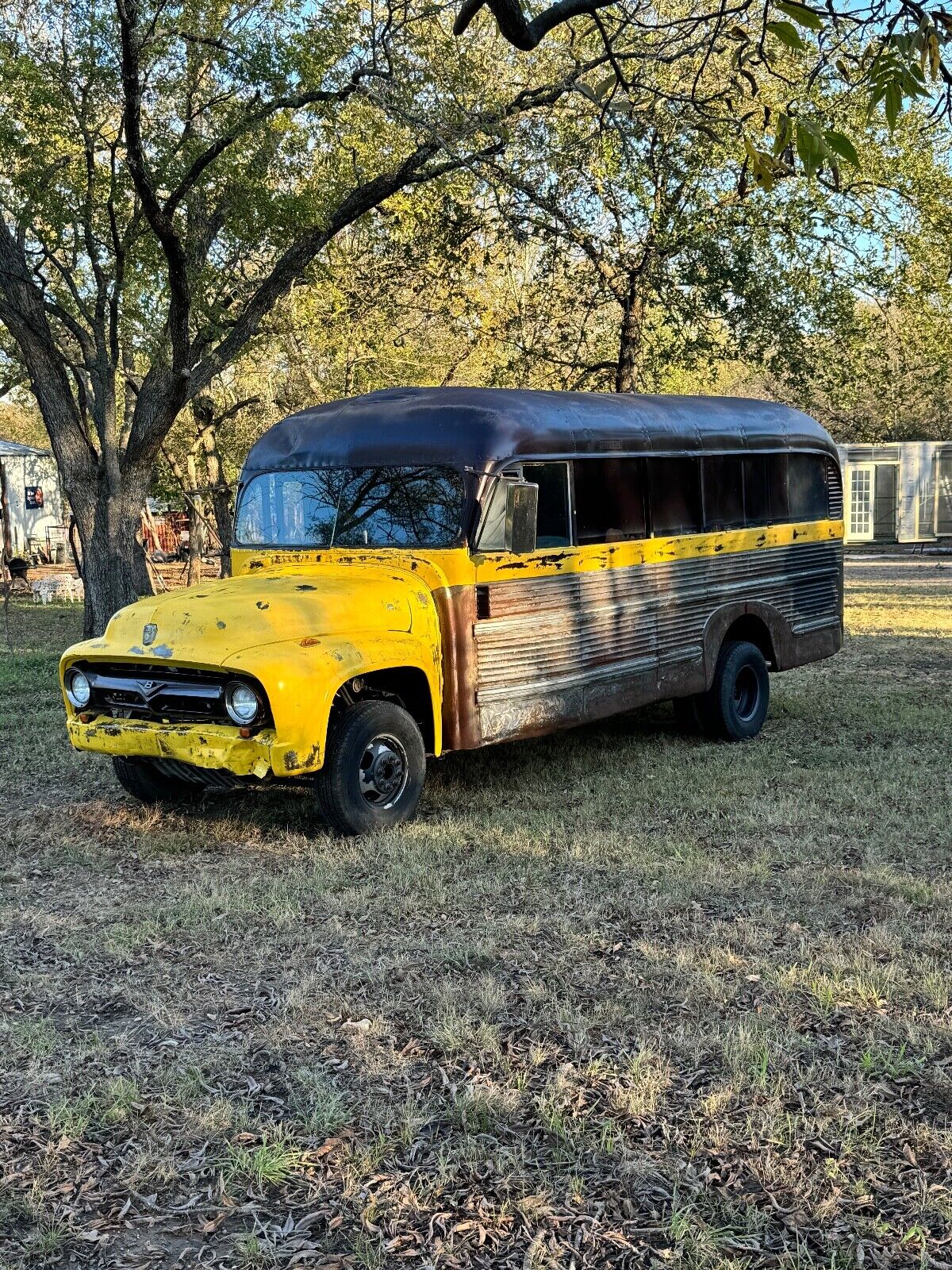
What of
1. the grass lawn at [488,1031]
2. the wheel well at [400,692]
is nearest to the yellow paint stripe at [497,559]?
the wheel well at [400,692]

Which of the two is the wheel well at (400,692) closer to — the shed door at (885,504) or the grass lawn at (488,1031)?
the grass lawn at (488,1031)

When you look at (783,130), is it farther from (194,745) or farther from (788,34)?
(194,745)

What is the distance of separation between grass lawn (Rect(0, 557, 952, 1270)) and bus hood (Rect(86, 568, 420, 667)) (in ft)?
3.62

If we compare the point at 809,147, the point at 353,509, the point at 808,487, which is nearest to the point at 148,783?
the point at 353,509

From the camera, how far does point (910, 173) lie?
1354 centimetres

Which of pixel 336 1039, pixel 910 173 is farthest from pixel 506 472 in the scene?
pixel 910 173

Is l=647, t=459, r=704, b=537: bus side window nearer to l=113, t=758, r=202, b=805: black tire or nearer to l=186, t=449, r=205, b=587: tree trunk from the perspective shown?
l=113, t=758, r=202, b=805: black tire

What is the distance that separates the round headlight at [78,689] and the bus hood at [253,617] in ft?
0.49

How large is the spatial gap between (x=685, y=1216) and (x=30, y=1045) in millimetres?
2283

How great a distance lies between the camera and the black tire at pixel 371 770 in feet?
19.6

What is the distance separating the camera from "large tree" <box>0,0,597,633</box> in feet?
35.9

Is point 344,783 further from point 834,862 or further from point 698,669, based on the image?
point 698,669

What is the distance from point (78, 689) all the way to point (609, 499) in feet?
11.3

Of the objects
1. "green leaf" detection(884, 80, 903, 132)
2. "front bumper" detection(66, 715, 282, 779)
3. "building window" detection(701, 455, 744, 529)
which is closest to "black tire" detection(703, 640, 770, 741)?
"building window" detection(701, 455, 744, 529)
